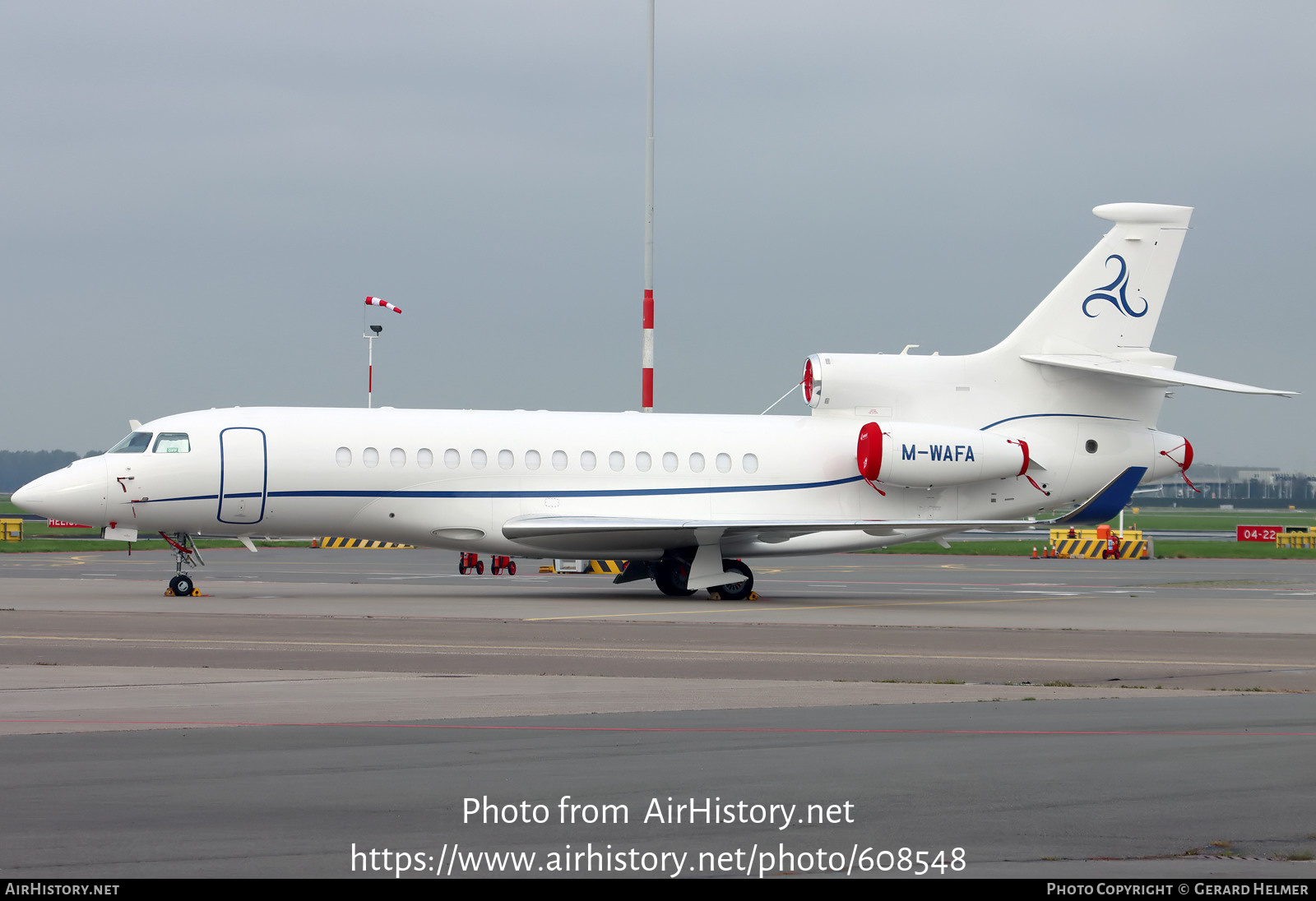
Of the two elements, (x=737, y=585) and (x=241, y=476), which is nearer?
(x=241, y=476)

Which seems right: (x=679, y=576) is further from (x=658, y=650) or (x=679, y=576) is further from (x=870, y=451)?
(x=658, y=650)

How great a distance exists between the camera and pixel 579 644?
16.8 m

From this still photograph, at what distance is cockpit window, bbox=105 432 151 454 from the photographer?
25734mm

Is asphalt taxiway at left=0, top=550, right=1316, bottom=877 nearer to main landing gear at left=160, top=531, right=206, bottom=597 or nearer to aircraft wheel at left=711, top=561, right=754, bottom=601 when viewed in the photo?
main landing gear at left=160, top=531, right=206, bottom=597

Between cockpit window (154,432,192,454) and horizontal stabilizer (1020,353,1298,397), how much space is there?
700 inches

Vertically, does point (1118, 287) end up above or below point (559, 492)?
above

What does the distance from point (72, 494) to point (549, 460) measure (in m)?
9.02

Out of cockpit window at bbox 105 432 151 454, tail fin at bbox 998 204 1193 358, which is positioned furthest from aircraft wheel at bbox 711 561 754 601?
cockpit window at bbox 105 432 151 454

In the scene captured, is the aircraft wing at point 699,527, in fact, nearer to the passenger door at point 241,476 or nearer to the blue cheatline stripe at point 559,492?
the blue cheatline stripe at point 559,492

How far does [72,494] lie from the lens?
2519 centimetres

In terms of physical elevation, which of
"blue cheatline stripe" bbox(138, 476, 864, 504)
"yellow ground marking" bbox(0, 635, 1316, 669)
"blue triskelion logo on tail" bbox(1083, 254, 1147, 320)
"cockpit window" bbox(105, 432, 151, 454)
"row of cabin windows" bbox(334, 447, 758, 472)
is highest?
"blue triskelion logo on tail" bbox(1083, 254, 1147, 320)

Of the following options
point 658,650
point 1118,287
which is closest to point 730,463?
point 1118,287

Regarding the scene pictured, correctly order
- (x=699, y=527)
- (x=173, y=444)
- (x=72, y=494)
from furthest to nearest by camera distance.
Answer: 1. (x=699, y=527)
2. (x=173, y=444)
3. (x=72, y=494)

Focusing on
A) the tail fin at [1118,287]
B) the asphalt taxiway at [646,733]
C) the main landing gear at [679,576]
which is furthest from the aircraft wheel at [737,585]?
the tail fin at [1118,287]
